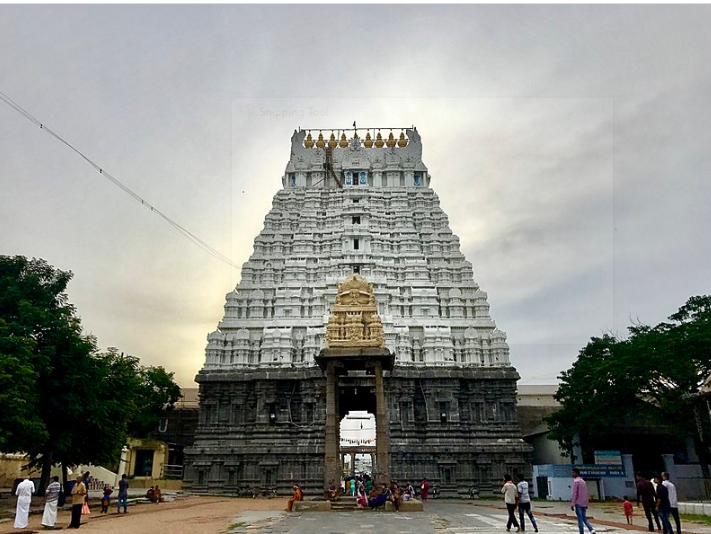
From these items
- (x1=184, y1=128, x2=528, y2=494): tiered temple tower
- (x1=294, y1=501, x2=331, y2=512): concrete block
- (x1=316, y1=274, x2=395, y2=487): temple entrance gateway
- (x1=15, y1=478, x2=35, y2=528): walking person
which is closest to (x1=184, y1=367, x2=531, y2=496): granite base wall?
(x1=184, y1=128, x2=528, y2=494): tiered temple tower

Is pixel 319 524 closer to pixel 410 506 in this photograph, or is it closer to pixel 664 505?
pixel 410 506

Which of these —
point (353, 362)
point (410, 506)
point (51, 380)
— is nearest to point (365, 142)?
point (353, 362)

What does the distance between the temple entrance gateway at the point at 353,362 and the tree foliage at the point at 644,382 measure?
1617cm

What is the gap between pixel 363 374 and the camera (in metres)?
29.9

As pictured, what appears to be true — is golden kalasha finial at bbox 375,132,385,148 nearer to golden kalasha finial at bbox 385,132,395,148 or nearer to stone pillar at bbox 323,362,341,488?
golden kalasha finial at bbox 385,132,395,148

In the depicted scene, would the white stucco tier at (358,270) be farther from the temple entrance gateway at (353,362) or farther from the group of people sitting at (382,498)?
the group of people sitting at (382,498)

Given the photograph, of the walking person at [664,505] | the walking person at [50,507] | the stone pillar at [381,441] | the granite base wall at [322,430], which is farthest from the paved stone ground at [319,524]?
the granite base wall at [322,430]

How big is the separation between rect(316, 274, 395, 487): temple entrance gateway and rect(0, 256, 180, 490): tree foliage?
1179cm

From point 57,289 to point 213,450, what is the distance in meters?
16.6

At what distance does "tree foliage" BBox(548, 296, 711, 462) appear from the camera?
104 ft

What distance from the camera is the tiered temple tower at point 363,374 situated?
131ft

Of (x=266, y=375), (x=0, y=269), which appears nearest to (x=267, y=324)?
(x=266, y=375)

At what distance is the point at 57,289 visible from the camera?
29.5 m

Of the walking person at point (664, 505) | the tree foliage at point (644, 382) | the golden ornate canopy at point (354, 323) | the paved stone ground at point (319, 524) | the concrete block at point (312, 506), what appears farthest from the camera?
the tree foliage at point (644, 382)
